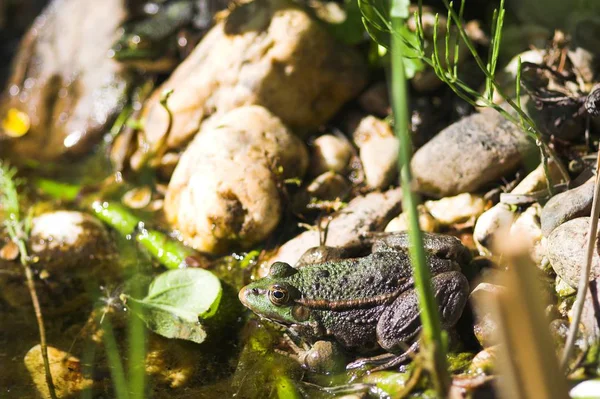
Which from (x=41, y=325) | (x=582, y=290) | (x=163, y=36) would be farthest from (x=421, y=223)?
(x=163, y=36)

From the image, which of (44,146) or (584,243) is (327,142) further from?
(44,146)

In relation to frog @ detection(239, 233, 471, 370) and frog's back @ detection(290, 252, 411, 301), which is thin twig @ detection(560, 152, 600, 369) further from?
frog's back @ detection(290, 252, 411, 301)

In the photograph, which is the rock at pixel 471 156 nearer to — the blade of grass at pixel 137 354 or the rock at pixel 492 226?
the rock at pixel 492 226

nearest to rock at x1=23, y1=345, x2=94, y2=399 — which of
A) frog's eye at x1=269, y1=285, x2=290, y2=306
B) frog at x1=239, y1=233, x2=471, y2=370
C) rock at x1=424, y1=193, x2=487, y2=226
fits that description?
frog at x1=239, y1=233, x2=471, y2=370

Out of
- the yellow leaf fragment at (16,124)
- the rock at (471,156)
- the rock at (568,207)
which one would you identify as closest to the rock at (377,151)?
the rock at (471,156)

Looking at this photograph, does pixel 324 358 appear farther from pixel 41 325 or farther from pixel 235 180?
pixel 41 325
